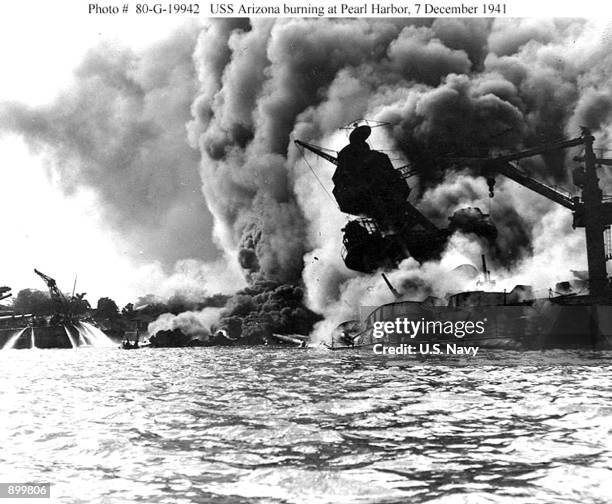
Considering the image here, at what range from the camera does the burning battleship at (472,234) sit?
29500 mm

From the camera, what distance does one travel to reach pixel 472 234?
48156 millimetres

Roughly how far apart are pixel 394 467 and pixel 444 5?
11.1m

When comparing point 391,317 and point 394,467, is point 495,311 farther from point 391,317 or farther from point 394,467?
point 394,467

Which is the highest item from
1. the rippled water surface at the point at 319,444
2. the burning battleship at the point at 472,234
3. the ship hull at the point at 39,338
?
the burning battleship at the point at 472,234

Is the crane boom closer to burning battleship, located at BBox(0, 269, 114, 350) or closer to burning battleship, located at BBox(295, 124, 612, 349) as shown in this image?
burning battleship, located at BBox(295, 124, 612, 349)

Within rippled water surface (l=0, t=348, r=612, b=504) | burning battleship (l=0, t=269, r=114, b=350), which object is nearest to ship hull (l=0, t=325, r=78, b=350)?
burning battleship (l=0, t=269, r=114, b=350)

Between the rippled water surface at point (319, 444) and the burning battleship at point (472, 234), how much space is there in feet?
58.0

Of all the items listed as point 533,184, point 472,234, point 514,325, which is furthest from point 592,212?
point 472,234

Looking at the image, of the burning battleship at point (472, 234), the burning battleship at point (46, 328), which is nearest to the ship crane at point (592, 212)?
the burning battleship at point (472, 234)

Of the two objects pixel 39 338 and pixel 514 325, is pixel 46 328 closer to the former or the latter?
pixel 39 338

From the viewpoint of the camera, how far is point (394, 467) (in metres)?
5.27

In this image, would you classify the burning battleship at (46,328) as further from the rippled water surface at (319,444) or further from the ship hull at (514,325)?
the rippled water surface at (319,444)

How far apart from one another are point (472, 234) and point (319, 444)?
1757 inches

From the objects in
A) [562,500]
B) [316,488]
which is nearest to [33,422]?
[316,488]
